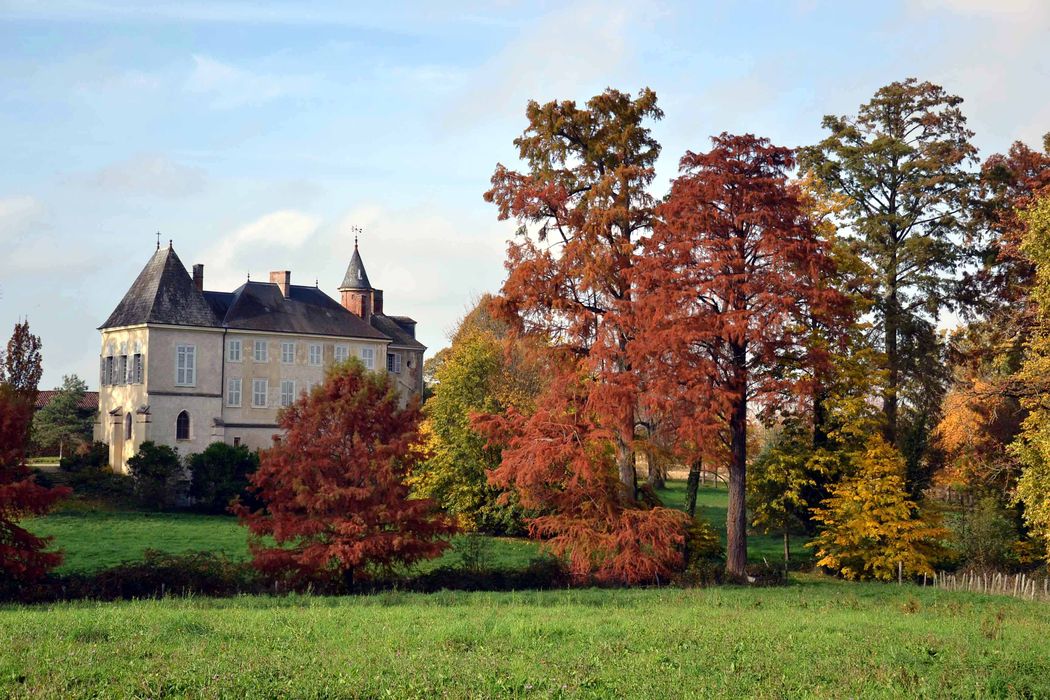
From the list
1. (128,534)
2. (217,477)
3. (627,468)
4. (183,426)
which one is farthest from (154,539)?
(183,426)

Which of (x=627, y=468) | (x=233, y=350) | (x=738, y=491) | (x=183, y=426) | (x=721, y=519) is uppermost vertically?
(x=233, y=350)

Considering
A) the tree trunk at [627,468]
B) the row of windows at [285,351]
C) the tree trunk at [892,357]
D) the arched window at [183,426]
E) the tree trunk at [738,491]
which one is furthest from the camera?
the row of windows at [285,351]

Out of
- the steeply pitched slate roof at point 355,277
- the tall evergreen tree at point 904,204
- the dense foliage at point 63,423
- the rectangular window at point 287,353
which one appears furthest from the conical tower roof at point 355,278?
the tall evergreen tree at point 904,204

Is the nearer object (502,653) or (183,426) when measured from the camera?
(502,653)

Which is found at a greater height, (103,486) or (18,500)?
(18,500)

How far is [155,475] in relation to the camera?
171ft

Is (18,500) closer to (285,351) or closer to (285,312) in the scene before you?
(285,351)

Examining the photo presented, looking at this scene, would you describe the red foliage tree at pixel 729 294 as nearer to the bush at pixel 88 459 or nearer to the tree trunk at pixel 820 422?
the tree trunk at pixel 820 422

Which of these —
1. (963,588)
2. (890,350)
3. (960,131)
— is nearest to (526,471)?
(963,588)

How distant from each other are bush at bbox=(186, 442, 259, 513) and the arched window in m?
3.46

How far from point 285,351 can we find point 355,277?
34.0ft

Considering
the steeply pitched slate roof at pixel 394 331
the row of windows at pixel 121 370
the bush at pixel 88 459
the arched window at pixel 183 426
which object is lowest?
the bush at pixel 88 459

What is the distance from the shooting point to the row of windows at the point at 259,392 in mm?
59344

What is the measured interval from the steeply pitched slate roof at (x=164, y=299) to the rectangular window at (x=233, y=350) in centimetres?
146
